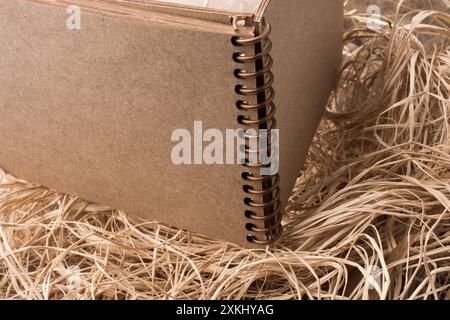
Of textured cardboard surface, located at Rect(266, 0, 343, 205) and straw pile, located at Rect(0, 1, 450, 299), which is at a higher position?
textured cardboard surface, located at Rect(266, 0, 343, 205)

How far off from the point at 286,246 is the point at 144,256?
0.53ft

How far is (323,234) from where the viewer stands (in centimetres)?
75

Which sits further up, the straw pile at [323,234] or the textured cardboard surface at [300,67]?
the textured cardboard surface at [300,67]

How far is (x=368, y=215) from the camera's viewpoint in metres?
0.74

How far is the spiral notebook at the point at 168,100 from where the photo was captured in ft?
2.05

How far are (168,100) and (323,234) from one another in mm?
233

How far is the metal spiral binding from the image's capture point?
0.60 metres

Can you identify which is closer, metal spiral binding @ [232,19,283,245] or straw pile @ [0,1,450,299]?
metal spiral binding @ [232,19,283,245]

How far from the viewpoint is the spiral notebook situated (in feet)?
2.05

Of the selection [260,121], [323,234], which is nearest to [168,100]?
[260,121]

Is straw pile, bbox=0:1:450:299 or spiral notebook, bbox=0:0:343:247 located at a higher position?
spiral notebook, bbox=0:0:343:247

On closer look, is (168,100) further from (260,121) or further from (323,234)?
(323,234)

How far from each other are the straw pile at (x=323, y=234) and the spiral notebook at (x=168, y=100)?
1.4 inches
